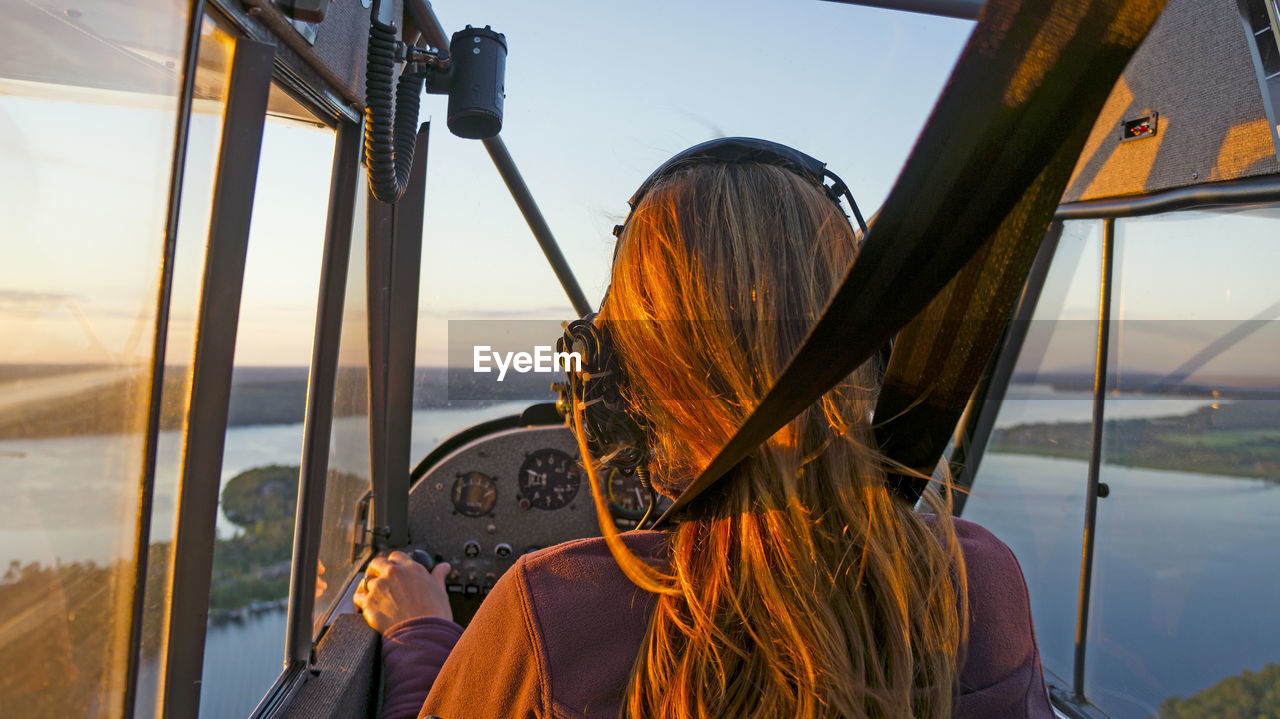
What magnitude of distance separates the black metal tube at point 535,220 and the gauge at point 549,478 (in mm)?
574

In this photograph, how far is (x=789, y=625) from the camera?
610mm

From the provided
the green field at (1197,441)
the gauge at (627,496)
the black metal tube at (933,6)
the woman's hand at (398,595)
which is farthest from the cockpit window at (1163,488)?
the woman's hand at (398,595)

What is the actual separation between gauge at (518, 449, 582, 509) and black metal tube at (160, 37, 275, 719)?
168cm

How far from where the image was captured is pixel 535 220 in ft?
7.92

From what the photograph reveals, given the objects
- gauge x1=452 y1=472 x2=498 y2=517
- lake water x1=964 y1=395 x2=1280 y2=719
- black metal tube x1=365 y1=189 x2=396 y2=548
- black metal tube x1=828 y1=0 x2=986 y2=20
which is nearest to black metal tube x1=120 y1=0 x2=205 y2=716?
black metal tube x1=365 y1=189 x2=396 y2=548

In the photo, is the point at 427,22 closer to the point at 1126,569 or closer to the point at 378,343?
the point at 378,343

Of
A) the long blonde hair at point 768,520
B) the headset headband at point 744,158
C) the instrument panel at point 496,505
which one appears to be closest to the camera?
the long blonde hair at point 768,520

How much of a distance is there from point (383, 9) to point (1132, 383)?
7.40 ft

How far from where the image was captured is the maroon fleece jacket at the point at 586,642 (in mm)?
626

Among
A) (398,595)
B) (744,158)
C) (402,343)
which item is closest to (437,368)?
(402,343)

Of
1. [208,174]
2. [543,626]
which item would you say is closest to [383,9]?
[208,174]

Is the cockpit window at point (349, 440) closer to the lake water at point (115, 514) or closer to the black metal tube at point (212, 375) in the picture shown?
the lake water at point (115, 514)

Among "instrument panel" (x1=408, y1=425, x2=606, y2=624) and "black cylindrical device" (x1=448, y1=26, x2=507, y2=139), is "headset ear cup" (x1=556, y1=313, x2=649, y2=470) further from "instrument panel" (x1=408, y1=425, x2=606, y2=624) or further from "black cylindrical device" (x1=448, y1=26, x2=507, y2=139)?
"instrument panel" (x1=408, y1=425, x2=606, y2=624)

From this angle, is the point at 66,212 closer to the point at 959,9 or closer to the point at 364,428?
the point at 364,428
